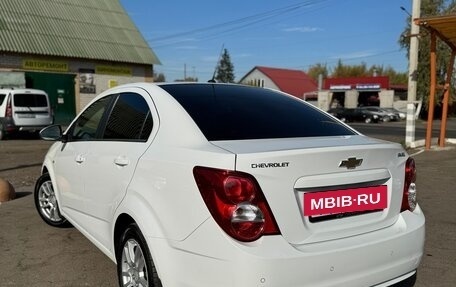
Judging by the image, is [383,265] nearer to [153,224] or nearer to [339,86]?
[153,224]

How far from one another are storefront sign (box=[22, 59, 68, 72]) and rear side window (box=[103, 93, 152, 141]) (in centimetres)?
2305

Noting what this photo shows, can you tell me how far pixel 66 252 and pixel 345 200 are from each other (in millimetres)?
3007

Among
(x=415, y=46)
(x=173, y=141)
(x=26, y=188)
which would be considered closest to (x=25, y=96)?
(x=26, y=188)

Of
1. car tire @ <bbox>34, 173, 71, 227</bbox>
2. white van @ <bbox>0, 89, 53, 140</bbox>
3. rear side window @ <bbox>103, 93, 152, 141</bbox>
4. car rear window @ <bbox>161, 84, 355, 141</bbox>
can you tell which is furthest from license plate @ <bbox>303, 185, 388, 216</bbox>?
white van @ <bbox>0, 89, 53, 140</bbox>

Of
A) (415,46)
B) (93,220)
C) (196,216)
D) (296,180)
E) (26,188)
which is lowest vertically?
(26,188)

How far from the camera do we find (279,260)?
8.78ft

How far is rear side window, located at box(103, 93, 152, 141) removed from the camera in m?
3.59

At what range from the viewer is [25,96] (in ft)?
58.3

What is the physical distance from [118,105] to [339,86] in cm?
5877

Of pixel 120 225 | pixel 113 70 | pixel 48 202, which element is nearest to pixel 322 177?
pixel 120 225

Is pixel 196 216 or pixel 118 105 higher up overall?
pixel 118 105

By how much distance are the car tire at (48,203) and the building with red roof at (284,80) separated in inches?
2661

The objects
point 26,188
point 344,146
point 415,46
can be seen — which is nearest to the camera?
point 344,146

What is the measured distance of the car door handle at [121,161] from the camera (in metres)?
3.52
